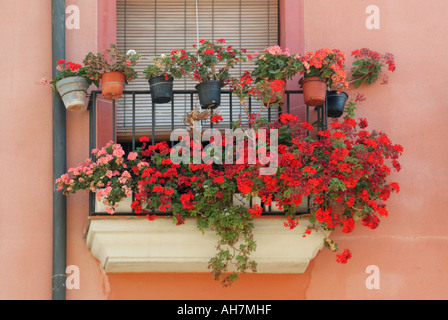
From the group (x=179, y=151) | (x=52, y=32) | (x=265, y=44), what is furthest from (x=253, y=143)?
(x=52, y=32)

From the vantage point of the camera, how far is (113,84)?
629 cm

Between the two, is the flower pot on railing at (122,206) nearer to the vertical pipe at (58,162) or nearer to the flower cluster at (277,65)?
the vertical pipe at (58,162)

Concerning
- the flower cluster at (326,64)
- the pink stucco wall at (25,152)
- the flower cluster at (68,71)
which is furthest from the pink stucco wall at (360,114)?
the flower cluster at (326,64)

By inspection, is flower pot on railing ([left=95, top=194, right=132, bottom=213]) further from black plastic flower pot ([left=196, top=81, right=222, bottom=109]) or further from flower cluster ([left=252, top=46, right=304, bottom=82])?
flower cluster ([left=252, top=46, right=304, bottom=82])

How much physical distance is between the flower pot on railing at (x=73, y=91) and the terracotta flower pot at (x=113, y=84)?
18 centimetres

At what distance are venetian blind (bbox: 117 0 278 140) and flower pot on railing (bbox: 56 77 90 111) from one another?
80cm

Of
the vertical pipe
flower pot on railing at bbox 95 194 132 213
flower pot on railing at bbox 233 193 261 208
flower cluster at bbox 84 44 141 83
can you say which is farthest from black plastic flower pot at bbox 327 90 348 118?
the vertical pipe

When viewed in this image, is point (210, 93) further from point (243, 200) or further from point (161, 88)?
point (243, 200)

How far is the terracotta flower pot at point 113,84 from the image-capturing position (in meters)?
6.28

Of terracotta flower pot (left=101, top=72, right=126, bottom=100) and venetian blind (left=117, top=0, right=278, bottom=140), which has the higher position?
venetian blind (left=117, top=0, right=278, bottom=140)

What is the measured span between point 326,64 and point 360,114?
657 millimetres

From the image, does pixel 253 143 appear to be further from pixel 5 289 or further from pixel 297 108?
pixel 5 289

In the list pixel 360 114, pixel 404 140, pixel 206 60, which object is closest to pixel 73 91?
pixel 206 60

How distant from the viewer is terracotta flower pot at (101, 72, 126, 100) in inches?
247
